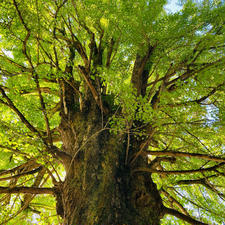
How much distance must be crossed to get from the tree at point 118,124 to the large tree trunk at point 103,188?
13 millimetres

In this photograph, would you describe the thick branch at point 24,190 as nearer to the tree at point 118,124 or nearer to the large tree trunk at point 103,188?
the tree at point 118,124

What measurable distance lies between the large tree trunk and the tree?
1cm

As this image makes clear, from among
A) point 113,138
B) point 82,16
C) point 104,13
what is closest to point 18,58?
point 82,16

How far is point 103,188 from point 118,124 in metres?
0.88

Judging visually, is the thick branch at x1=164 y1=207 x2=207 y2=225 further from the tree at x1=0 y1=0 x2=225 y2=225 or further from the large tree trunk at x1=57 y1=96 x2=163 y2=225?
the large tree trunk at x1=57 y1=96 x2=163 y2=225

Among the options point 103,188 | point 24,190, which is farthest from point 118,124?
point 24,190

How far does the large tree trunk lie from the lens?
1.91m

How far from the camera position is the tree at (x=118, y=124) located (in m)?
2.16

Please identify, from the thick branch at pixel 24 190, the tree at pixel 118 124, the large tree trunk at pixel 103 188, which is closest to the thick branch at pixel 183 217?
the tree at pixel 118 124

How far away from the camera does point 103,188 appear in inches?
82.7

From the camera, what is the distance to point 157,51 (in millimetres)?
3600

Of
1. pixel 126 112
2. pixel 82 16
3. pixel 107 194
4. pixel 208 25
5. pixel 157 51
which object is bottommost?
pixel 107 194

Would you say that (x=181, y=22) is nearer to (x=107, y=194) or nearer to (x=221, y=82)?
(x=221, y=82)

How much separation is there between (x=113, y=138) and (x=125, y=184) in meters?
0.75
